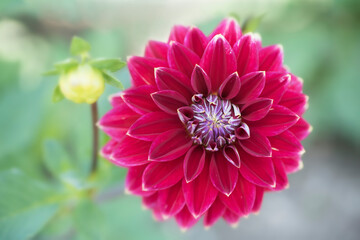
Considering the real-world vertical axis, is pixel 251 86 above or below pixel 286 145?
above

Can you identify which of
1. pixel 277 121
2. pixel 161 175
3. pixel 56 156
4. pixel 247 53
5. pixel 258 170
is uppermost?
pixel 247 53

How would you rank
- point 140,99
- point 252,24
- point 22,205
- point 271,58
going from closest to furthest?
point 140,99 < point 271,58 < point 252,24 < point 22,205

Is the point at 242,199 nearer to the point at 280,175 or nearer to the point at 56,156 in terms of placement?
the point at 280,175

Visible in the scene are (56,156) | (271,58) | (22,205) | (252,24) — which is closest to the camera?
(271,58)

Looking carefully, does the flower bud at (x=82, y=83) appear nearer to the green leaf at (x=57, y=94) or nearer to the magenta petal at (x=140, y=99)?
the green leaf at (x=57, y=94)

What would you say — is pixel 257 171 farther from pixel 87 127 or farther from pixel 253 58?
pixel 87 127

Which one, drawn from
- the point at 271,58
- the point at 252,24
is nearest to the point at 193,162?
the point at 271,58
